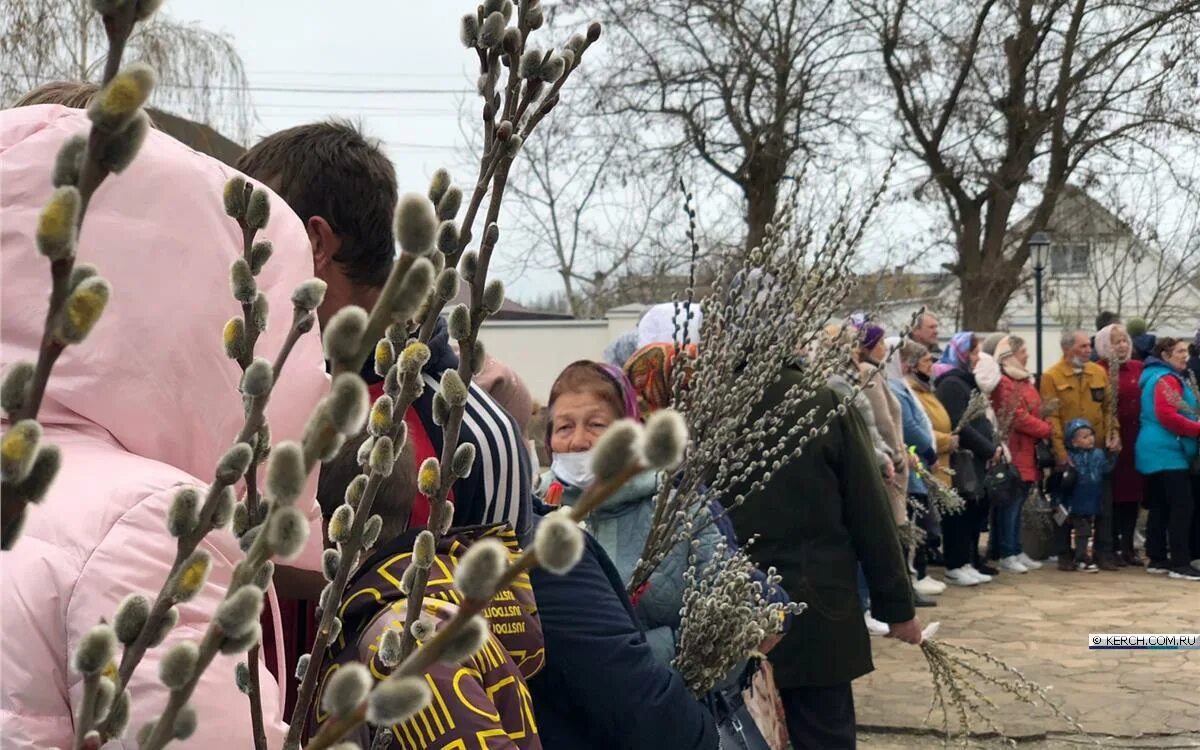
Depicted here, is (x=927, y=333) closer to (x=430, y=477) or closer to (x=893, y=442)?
(x=893, y=442)

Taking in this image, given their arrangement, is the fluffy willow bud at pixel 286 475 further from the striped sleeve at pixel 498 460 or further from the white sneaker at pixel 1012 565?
the white sneaker at pixel 1012 565

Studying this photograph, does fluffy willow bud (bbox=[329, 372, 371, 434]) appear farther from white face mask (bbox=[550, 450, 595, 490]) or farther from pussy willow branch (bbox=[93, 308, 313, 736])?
white face mask (bbox=[550, 450, 595, 490])

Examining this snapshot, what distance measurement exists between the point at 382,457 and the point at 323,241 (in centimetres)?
101

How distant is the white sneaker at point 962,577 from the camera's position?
8.41m

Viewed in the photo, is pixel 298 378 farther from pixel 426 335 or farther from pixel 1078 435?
pixel 1078 435

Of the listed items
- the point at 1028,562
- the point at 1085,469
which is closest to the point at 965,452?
the point at 1085,469

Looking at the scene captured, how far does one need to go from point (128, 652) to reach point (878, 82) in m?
18.5

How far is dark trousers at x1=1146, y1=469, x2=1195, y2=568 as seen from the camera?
28.0 feet

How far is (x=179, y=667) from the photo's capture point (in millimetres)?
536

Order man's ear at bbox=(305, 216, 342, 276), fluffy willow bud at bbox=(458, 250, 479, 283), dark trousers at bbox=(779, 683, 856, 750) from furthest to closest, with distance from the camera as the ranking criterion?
1. dark trousers at bbox=(779, 683, 856, 750)
2. man's ear at bbox=(305, 216, 342, 276)
3. fluffy willow bud at bbox=(458, 250, 479, 283)

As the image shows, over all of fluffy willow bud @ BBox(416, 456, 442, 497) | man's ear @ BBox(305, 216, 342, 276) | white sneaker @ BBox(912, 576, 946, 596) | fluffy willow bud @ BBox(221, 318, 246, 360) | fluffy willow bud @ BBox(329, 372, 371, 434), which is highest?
man's ear @ BBox(305, 216, 342, 276)

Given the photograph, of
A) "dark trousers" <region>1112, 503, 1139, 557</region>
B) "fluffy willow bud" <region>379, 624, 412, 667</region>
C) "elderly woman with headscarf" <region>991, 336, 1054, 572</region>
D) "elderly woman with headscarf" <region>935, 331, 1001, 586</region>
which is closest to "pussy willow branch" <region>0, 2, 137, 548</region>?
"fluffy willow bud" <region>379, 624, 412, 667</region>

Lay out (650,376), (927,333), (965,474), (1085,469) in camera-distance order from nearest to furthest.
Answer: (650,376), (927,333), (965,474), (1085,469)

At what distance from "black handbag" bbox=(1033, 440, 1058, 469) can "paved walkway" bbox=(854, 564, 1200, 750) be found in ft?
2.70
